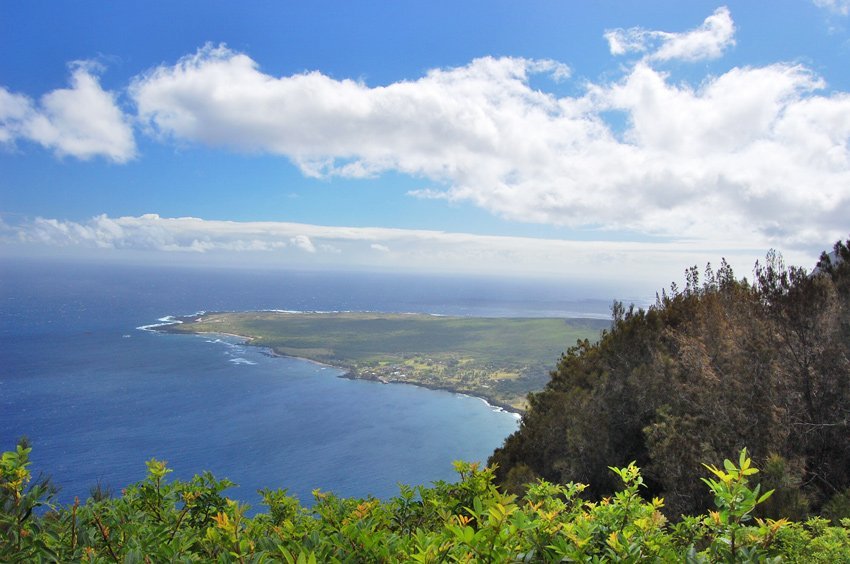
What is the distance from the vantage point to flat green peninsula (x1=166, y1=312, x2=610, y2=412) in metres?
72.3

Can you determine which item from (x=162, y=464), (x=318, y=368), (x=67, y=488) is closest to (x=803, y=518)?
(x=162, y=464)

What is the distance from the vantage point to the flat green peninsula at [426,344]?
72.3m

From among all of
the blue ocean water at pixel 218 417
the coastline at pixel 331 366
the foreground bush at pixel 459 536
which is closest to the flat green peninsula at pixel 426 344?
the coastline at pixel 331 366

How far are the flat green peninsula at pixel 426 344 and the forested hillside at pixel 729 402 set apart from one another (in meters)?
46.0

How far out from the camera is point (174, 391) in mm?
61625

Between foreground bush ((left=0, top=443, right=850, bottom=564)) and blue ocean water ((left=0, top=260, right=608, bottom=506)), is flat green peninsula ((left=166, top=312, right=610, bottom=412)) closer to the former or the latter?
blue ocean water ((left=0, top=260, right=608, bottom=506))

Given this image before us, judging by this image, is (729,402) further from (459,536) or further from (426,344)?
(426,344)

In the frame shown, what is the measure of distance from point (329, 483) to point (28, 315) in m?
111

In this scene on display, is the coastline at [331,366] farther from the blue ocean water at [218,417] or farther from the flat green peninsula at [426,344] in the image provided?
the blue ocean water at [218,417]

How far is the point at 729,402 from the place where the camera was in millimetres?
10422

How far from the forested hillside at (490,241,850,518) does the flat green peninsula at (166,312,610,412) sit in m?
46.0

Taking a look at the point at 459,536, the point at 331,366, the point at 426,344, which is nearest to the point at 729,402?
the point at 459,536

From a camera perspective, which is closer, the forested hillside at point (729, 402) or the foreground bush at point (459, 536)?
the foreground bush at point (459, 536)

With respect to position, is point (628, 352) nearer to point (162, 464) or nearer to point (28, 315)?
point (162, 464)
